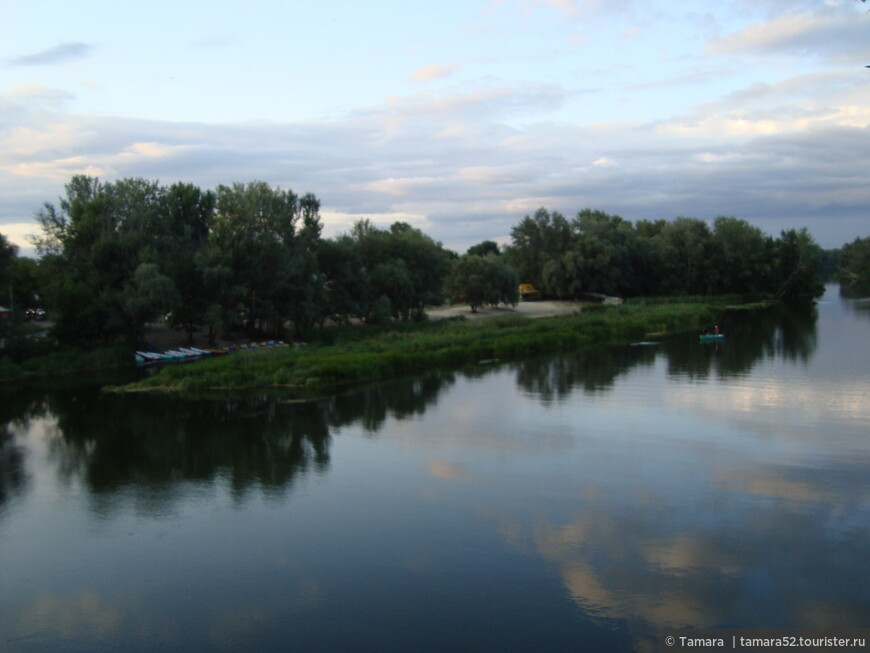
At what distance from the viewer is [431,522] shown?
46.9 ft

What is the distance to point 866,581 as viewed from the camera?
37.3ft

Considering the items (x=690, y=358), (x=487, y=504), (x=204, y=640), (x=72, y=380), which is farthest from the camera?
(x=690, y=358)

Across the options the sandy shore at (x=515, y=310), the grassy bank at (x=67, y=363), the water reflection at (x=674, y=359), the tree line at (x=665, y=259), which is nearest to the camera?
the water reflection at (x=674, y=359)

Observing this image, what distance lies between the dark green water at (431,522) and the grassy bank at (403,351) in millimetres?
3051

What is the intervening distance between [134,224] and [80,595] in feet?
111

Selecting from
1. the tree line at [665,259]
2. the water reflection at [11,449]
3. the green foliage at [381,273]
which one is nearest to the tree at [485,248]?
the tree line at [665,259]

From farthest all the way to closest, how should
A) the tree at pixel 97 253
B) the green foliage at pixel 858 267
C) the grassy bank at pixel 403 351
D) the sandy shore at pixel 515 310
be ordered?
the green foliage at pixel 858 267
the sandy shore at pixel 515 310
the tree at pixel 97 253
the grassy bank at pixel 403 351

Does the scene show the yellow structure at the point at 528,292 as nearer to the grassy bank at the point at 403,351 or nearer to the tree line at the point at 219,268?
the tree line at the point at 219,268

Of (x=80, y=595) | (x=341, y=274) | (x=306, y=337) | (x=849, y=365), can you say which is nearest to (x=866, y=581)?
(x=80, y=595)

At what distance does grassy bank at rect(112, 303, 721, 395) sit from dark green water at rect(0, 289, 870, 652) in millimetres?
3051

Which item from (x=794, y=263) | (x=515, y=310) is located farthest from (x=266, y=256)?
(x=794, y=263)

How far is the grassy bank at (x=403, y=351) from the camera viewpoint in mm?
29484

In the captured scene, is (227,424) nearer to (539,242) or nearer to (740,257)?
(539,242)

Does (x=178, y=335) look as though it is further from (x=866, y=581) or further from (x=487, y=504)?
(x=866, y=581)
